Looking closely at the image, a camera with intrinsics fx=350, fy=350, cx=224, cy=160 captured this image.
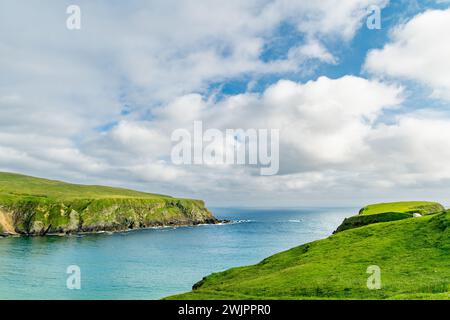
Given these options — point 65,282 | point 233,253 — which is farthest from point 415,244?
point 233,253

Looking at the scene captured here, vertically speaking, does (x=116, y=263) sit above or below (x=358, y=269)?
below

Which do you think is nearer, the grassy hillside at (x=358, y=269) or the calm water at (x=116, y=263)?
the grassy hillside at (x=358, y=269)

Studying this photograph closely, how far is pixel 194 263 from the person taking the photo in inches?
5002

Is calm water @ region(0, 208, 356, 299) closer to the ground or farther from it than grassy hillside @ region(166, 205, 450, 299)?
closer to the ground

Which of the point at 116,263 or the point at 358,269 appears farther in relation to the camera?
the point at 116,263

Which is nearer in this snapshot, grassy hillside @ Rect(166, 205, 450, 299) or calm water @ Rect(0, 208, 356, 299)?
grassy hillside @ Rect(166, 205, 450, 299)

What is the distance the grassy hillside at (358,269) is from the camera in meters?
36.3

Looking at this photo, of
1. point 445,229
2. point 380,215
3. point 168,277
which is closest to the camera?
point 445,229

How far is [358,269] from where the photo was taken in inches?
1745

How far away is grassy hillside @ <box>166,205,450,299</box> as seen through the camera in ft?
119

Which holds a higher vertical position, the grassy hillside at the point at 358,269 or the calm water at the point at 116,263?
the grassy hillside at the point at 358,269

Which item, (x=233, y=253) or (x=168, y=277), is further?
(x=233, y=253)
